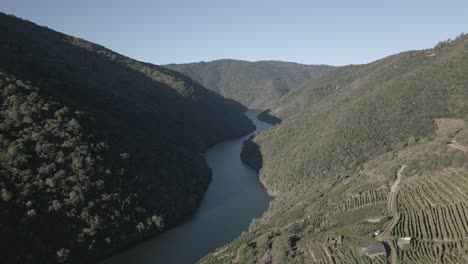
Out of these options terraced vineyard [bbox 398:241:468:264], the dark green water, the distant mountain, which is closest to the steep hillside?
terraced vineyard [bbox 398:241:468:264]

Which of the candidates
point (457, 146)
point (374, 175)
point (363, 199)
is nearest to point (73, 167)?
point (363, 199)

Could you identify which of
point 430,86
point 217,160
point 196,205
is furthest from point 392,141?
point 217,160

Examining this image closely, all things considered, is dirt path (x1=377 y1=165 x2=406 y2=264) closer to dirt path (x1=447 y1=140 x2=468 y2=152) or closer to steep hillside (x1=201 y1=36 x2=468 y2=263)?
steep hillside (x1=201 y1=36 x2=468 y2=263)

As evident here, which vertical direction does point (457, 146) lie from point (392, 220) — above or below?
above

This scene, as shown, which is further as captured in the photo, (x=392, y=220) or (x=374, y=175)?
(x=374, y=175)

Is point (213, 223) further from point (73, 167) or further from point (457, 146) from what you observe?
point (457, 146)

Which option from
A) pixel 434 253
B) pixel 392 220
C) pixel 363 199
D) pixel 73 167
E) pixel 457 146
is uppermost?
pixel 73 167

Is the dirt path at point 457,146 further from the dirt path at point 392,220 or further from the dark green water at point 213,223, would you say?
the dark green water at point 213,223

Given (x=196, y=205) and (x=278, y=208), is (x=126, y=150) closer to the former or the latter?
(x=196, y=205)
